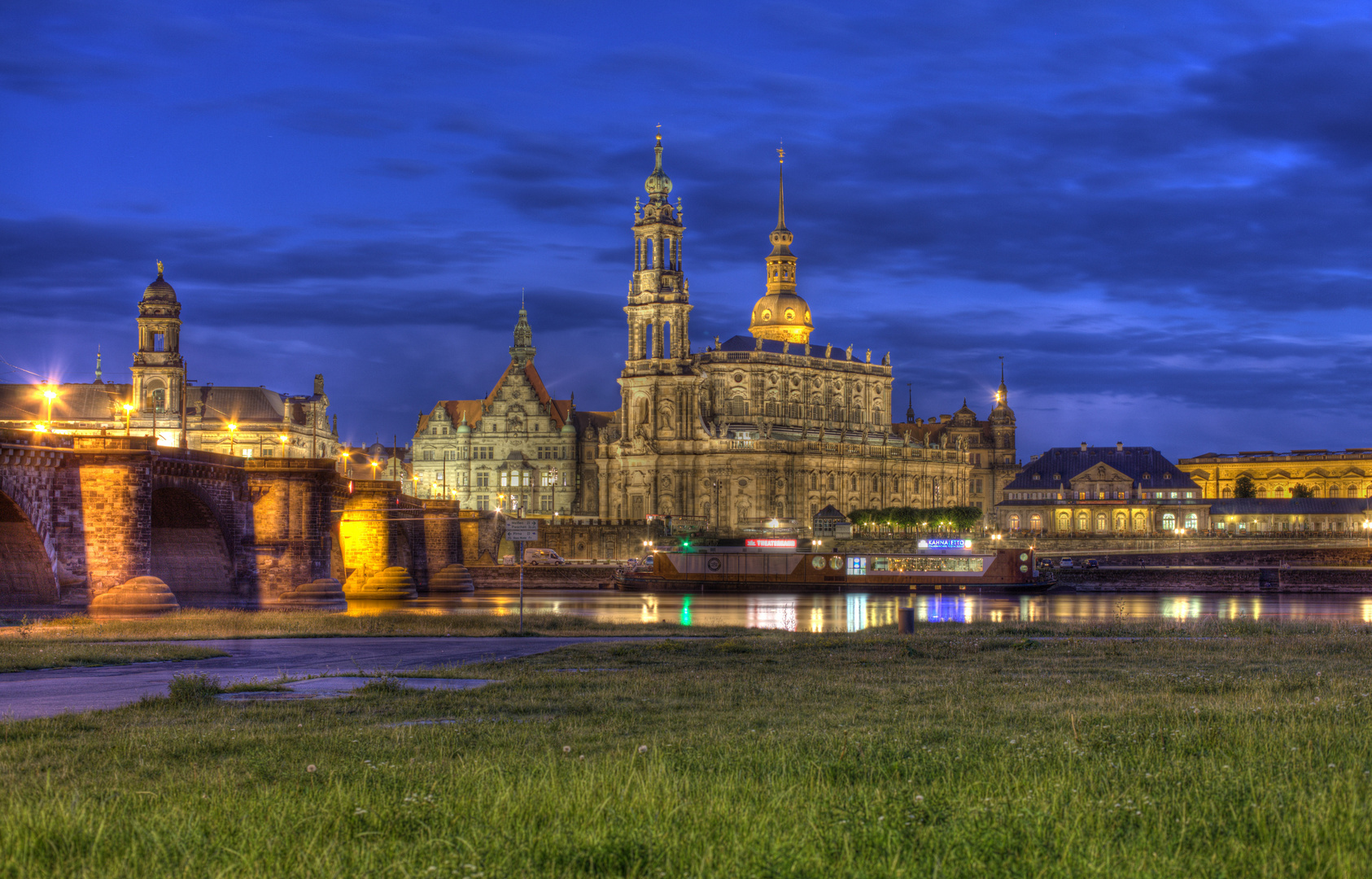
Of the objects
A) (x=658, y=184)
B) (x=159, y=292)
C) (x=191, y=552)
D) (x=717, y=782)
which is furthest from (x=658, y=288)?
(x=717, y=782)

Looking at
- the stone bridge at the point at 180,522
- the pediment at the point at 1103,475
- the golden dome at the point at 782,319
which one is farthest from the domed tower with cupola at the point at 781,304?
the stone bridge at the point at 180,522

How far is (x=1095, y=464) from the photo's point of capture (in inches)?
6732

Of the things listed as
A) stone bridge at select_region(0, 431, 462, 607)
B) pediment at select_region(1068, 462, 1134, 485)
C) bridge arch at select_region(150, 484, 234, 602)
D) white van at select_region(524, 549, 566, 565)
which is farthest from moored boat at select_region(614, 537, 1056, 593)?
pediment at select_region(1068, 462, 1134, 485)

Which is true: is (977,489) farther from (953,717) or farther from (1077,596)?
(953,717)

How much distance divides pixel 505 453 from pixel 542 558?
114 feet

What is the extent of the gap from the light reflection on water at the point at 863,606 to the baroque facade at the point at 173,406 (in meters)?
59.4

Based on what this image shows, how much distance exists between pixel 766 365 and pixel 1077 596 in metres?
76.7

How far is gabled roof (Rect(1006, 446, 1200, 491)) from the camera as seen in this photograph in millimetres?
169375

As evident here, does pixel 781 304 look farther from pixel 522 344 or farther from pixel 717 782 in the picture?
pixel 717 782

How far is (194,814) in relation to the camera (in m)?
10.2

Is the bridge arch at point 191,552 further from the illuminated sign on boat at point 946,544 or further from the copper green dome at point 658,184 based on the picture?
the copper green dome at point 658,184

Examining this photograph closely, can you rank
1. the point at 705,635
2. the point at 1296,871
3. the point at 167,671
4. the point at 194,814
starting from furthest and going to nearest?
the point at 705,635
the point at 167,671
the point at 194,814
the point at 1296,871

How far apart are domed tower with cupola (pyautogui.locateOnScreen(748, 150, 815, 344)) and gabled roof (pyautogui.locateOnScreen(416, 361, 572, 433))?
94.2 feet

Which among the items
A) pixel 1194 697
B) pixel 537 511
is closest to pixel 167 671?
pixel 1194 697
